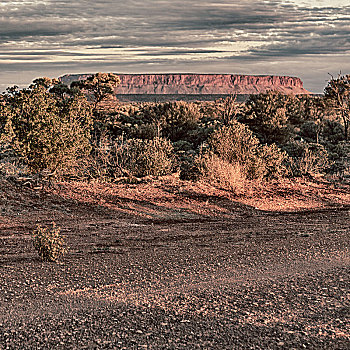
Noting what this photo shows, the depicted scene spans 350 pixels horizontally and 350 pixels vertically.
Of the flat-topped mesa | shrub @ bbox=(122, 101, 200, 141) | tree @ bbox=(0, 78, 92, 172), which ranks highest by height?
tree @ bbox=(0, 78, 92, 172)

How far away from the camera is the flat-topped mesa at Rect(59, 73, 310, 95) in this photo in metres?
176

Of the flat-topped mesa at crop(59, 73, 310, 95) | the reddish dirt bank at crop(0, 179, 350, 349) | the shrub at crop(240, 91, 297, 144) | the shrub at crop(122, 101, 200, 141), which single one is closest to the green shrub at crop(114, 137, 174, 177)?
the reddish dirt bank at crop(0, 179, 350, 349)

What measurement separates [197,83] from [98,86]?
5806 inches

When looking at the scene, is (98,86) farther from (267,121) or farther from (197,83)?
(197,83)

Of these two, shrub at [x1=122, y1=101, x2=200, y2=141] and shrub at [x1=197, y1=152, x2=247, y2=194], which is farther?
shrub at [x1=122, y1=101, x2=200, y2=141]

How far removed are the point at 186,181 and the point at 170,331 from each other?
1143 centimetres

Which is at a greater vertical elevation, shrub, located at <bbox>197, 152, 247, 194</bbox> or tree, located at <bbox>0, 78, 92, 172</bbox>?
tree, located at <bbox>0, 78, 92, 172</bbox>

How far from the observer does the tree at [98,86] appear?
3825 centimetres

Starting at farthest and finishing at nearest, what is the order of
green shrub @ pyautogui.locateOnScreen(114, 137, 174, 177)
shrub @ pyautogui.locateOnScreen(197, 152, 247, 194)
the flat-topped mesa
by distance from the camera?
the flat-topped mesa
green shrub @ pyautogui.locateOnScreen(114, 137, 174, 177)
shrub @ pyautogui.locateOnScreen(197, 152, 247, 194)

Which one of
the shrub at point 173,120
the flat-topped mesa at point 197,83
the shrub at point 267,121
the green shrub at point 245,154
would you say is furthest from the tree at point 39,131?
the flat-topped mesa at point 197,83

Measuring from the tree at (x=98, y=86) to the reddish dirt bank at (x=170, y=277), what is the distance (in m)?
25.2

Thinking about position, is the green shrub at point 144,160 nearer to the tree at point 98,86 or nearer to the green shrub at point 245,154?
the green shrub at point 245,154

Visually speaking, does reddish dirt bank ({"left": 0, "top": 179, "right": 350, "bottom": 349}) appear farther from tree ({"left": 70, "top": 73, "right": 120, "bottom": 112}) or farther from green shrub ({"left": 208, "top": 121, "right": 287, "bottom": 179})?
tree ({"left": 70, "top": 73, "right": 120, "bottom": 112})

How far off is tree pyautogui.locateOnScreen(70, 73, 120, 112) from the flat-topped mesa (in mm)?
138582
